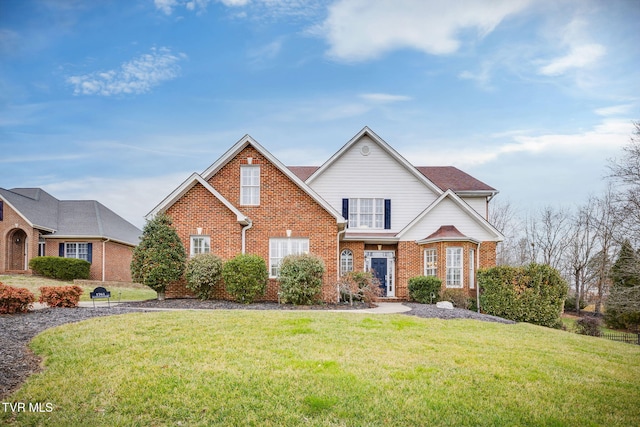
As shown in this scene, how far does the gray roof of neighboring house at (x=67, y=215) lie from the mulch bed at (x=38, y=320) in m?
18.6

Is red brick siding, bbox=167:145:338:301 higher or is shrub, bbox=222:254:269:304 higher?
red brick siding, bbox=167:145:338:301

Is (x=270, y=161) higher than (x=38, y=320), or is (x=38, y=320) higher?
(x=270, y=161)

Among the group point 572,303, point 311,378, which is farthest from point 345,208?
point 572,303

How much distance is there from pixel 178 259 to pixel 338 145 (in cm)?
1141

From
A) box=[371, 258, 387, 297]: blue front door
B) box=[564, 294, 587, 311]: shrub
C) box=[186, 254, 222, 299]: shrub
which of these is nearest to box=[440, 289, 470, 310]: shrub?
box=[371, 258, 387, 297]: blue front door

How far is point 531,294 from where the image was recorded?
754 inches

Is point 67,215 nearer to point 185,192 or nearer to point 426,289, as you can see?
point 185,192

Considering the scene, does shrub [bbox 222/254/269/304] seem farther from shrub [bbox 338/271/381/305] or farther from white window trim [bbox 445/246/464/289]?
white window trim [bbox 445/246/464/289]

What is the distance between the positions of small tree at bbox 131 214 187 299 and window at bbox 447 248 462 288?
40.2 ft

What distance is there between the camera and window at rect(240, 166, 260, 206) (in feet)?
67.2

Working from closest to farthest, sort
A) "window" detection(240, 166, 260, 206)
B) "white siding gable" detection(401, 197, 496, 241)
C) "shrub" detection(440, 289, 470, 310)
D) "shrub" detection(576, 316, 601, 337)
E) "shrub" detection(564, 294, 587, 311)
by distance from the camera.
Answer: "shrub" detection(576, 316, 601, 337) → "window" detection(240, 166, 260, 206) → "shrub" detection(440, 289, 470, 310) → "white siding gable" detection(401, 197, 496, 241) → "shrub" detection(564, 294, 587, 311)

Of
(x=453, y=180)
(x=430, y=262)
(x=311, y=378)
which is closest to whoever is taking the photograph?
(x=311, y=378)

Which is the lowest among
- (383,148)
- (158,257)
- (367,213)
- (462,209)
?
(158,257)

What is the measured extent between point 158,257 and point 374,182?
40.4 feet
